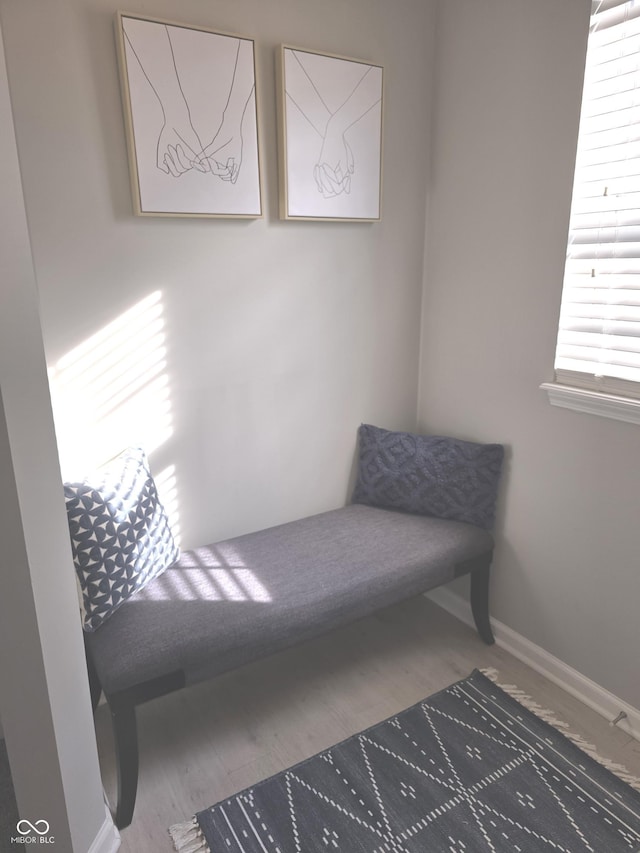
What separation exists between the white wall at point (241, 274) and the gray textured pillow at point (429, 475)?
0.11 m

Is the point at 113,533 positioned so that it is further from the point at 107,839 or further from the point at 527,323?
the point at 527,323

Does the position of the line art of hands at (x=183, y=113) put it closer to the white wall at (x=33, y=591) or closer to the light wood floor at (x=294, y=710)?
the white wall at (x=33, y=591)

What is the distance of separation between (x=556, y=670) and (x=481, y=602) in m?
0.33

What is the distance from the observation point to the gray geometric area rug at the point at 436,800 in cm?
149

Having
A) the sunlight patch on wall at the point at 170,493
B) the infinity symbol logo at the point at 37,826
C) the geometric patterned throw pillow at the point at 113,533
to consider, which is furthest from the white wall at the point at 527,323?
the infinity symbol logo at the point at 37,826

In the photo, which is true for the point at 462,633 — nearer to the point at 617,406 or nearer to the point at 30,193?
the point at 617,406

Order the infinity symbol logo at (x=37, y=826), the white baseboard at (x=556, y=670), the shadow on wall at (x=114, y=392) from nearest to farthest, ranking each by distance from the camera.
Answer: the infinity symbol logo at (x=37, y=826) → the shadow on wall at (x=114, y=392) → the white baseboard at (x=556, y=670)

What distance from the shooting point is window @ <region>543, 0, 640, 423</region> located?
5.23 ft

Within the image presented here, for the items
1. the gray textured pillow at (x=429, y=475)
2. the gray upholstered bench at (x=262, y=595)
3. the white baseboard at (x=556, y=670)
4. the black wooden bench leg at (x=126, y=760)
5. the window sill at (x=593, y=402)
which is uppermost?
the window sill at (x=593, y=402)

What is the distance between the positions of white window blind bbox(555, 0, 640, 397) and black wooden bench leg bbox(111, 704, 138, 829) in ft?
5.41

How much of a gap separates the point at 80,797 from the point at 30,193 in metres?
1.53

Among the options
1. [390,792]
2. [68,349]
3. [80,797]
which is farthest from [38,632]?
[390,792]

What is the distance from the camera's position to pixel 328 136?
1960 mm

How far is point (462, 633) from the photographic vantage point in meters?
2.30
